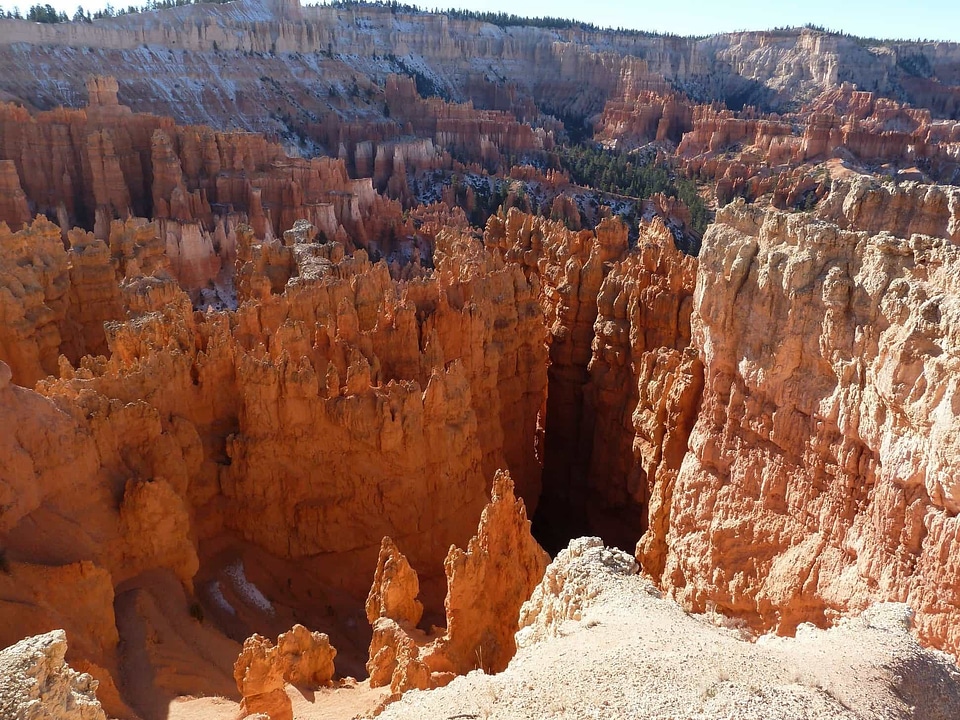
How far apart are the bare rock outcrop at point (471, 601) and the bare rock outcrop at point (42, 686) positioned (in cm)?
335

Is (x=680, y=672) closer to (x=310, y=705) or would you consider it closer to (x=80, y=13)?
(x=310, y=705)

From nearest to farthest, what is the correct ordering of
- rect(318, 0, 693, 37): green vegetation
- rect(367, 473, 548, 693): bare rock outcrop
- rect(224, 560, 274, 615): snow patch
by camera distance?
rect(367, 473, 548, 693): bare rock outcrop → rect(224, 560, 274, 615): snow patch → rect(318, 0, 693, 37): green vegetation

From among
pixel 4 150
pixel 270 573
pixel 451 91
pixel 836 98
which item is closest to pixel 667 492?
pixel 270 573

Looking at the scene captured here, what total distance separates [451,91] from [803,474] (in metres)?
91.5

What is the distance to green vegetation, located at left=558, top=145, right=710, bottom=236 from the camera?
55303mm

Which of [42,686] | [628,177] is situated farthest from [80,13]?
[42,686]

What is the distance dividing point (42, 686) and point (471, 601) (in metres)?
4.82

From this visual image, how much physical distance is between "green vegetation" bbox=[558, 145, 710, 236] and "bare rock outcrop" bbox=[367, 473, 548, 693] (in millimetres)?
43299

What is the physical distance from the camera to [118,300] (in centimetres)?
1908

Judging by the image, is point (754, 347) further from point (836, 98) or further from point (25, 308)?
point (836, 98)

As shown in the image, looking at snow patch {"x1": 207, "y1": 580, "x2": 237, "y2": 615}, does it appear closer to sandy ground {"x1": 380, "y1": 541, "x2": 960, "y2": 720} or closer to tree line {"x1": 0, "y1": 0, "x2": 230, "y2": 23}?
sandy ground {"x1": 380, "y1": 541, "x2": 960, "y2": 720}

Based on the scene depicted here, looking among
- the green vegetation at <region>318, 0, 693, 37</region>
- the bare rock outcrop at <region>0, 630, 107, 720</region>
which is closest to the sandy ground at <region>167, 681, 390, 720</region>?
the bare rock outcrop at <region>0, 630, 107, 720</region>

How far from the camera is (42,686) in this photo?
5.71 meters

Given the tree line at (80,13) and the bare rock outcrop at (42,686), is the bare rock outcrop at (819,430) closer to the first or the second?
the bare rock outcrop at (42,686)
